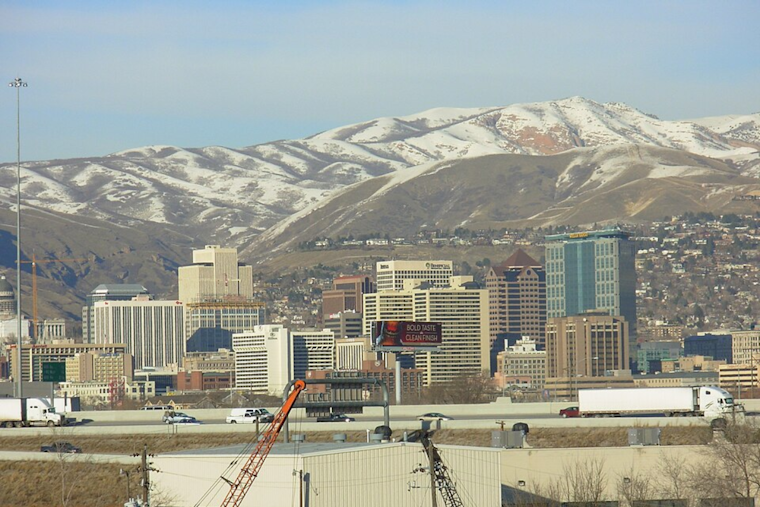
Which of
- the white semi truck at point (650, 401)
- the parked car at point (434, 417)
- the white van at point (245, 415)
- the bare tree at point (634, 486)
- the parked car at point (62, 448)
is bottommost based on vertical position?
the bare tree at point (634, 486)

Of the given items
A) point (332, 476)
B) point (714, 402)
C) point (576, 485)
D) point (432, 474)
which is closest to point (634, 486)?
point (576, 485)

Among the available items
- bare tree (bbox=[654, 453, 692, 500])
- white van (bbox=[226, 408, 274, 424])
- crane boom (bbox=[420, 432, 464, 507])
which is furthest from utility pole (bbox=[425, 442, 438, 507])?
white van (bbox=[226, 408, 274, 424])

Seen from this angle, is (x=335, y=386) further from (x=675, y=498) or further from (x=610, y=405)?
(x=675, y=498)

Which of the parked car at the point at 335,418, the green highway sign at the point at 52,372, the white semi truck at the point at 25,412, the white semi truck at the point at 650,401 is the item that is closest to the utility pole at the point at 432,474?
the parked car at the point at 335,418

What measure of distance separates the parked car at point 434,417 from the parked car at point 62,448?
88.4 feet

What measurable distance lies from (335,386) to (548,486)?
2613 cm

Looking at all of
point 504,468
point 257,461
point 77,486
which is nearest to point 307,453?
point 257,461

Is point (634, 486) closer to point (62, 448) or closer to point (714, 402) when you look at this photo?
point (714, 402)

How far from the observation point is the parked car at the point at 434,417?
128 metres

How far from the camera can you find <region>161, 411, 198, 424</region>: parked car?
452 ft

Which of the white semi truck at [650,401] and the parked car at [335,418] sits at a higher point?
the white semi truck at [650,401]

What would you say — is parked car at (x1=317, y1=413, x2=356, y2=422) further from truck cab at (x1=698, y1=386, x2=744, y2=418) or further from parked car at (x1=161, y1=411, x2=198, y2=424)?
truck cab at (x1=698, y1=386, x2=744, y2=418)

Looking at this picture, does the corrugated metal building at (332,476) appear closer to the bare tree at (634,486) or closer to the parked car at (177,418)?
the bare tree at (634,486)

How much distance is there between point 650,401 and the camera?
440ft
